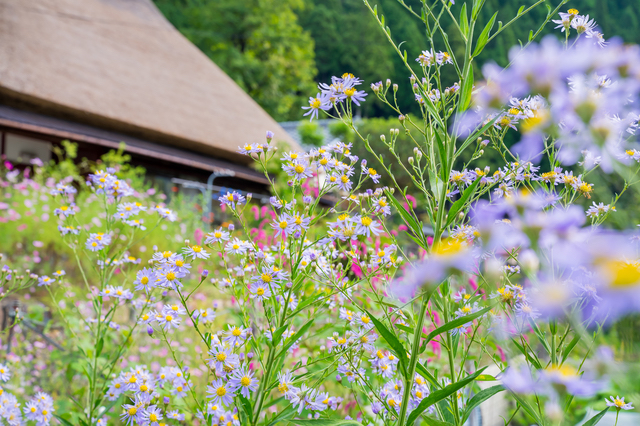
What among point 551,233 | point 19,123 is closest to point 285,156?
point 551,233

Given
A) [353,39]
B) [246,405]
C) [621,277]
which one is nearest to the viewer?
[621,277]

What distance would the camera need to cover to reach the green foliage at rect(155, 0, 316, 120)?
15867 millimetres

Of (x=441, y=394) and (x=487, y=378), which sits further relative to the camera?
(x=487, y=378)

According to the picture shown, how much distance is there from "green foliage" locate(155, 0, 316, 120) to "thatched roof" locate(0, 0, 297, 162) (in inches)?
156

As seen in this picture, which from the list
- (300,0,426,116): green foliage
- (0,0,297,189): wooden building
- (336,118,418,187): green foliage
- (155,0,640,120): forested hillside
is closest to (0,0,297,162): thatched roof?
(0,0,297,189): wooden building

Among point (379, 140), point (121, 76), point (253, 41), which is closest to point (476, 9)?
point (121, 76)

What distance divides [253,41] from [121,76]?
337 inches

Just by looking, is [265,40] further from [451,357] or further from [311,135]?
[451,357]

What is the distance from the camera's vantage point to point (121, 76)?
8594 millimetres

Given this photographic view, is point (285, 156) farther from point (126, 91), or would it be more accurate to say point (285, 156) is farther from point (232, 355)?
point (126, 91)

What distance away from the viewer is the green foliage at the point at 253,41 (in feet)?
52.1

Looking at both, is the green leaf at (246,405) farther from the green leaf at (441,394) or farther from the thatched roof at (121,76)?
the thatched roof at (121,76)

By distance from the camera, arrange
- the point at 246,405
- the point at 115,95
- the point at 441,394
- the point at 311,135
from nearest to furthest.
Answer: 1. the point at 441,394
2. the point at 246,405
3. the point at 115,95
4. the point at 311,135

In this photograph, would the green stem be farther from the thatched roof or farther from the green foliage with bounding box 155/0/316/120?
the green foliage with bounding box 155/0/316/120
